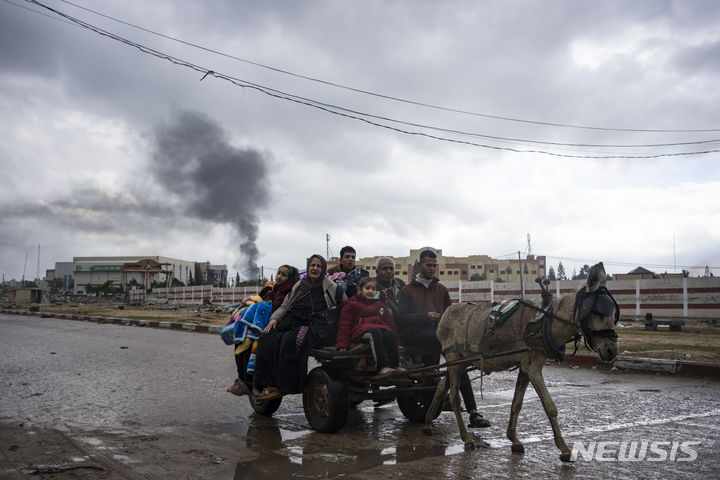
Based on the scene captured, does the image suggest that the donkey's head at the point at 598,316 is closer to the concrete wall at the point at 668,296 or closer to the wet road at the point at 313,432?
the wet road at the point at 313,432

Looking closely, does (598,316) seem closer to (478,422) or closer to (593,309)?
(593,309)

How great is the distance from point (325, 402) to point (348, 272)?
192 cm

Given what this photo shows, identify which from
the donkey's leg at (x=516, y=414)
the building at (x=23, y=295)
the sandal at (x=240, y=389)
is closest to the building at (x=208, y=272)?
the building at (x=23, y=295)

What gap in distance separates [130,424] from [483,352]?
3.84m

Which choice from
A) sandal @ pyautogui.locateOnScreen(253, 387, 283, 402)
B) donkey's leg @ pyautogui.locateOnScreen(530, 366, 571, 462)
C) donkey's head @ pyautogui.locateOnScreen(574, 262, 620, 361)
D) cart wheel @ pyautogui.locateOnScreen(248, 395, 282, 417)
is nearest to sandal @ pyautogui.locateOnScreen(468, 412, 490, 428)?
donkey's leg @ pyautogui.locateOnScreen(530, 366, 571, 462)

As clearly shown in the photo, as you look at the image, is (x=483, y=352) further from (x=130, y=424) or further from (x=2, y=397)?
(x=2, y=397)

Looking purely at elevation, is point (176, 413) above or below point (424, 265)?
below

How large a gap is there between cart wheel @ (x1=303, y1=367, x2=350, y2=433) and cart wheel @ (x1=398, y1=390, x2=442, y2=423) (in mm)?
897

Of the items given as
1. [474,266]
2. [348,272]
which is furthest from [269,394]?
[474,266]

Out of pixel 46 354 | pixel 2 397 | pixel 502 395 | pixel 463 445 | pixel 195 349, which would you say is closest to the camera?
pixel 463 445

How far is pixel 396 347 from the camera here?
5664 millimetres

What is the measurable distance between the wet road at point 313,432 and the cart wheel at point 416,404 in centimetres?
14

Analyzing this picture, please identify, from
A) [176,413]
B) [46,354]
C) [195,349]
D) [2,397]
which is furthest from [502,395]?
[46,354]

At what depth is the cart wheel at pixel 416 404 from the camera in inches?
243
